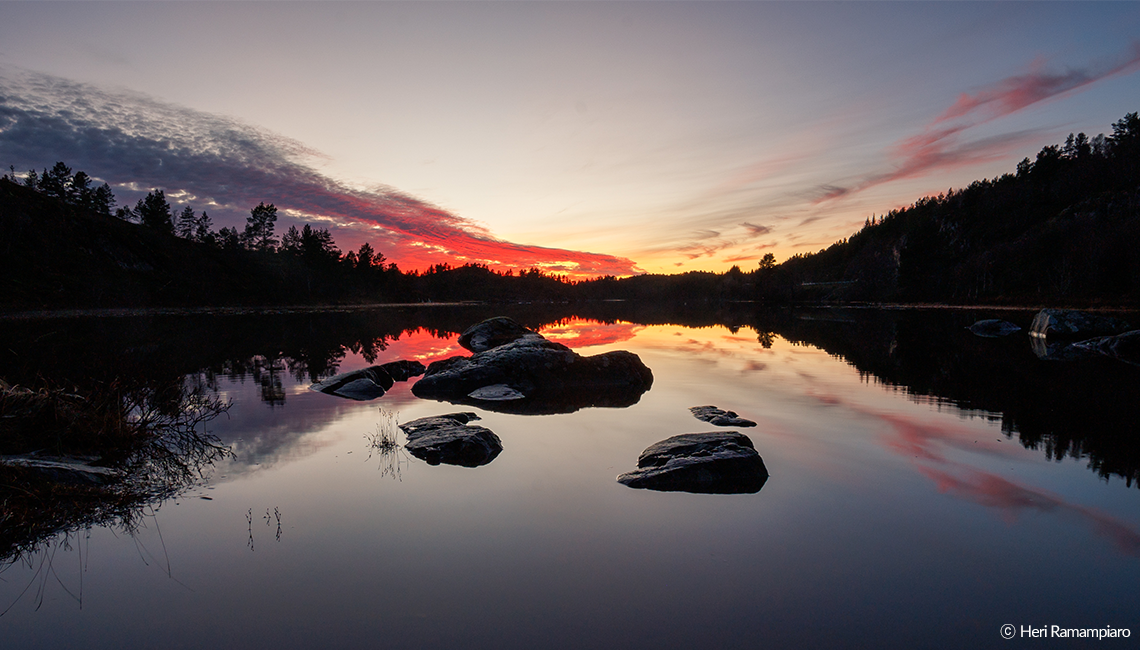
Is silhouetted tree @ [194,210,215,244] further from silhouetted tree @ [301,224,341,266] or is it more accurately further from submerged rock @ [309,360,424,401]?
submerged rock @ [309,360,424,401]

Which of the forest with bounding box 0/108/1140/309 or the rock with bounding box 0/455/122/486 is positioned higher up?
the forest with bounding box 0/108/1140/309

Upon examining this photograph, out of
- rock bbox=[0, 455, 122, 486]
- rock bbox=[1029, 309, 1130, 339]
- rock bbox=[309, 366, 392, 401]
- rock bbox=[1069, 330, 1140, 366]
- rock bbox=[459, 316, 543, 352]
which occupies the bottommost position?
rock bbox=[309, 366, 392, 401]

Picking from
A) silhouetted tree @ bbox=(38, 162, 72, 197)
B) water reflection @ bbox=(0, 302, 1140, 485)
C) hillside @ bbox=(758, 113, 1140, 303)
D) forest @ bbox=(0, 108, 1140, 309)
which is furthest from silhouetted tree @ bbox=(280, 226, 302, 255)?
hillside @ bbox=(758, 113, 1140, 303)

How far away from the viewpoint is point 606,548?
4852 millimetres

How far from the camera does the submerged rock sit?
13277 mm

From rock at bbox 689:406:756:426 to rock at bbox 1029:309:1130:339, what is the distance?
108 ft

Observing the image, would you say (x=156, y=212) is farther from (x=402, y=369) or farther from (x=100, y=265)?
(x=402, y=369)

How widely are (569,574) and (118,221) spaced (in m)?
144

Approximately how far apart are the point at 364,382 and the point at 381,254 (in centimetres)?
15339

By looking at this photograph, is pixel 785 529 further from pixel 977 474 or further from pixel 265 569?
pixel 265 569

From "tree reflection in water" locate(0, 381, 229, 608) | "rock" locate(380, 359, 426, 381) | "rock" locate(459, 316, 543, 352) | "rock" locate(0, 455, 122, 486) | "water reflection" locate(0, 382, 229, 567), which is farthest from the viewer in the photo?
"rock" locate(459, 316, 543, 352)

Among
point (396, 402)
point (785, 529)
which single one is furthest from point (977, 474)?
point (396, 402)

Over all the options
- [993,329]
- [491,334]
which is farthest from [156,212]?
[993,329]

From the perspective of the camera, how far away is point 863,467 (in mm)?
7484
